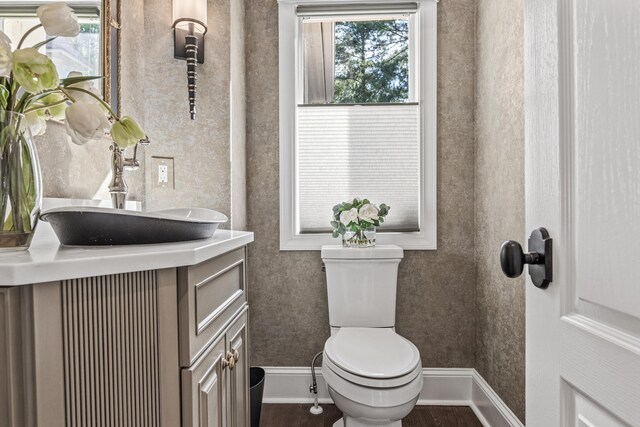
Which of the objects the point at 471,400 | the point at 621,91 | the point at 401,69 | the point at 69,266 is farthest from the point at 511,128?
the point at 69,266

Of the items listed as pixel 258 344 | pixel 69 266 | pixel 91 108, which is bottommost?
pixel 258 344

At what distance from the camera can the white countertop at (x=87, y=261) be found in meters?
0.50

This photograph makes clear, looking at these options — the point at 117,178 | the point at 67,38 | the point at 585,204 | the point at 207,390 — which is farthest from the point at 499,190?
the point at 67,38

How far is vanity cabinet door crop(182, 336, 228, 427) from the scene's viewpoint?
76cm

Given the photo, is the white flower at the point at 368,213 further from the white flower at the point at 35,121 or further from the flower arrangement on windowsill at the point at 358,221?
the white flower at the point at 35,121

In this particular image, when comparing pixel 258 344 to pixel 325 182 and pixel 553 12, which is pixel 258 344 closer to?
pixel 325 182

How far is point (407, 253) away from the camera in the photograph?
201 cm

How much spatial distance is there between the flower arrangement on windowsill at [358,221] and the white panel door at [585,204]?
1.19 meters

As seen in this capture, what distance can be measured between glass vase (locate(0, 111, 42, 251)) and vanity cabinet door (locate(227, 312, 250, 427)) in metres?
0.56

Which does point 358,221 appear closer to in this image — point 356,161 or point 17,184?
point 356,161

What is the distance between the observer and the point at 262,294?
6.63ft

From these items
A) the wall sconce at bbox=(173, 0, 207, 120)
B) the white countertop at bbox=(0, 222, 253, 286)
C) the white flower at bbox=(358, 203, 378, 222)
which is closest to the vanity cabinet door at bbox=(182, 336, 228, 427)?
the white countertop at bbox=(0, 222, 253, 286)

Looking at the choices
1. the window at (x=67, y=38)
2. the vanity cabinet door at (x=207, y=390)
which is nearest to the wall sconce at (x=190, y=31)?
the window at (x=67, y=38)

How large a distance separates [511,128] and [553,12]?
3.62 ft
